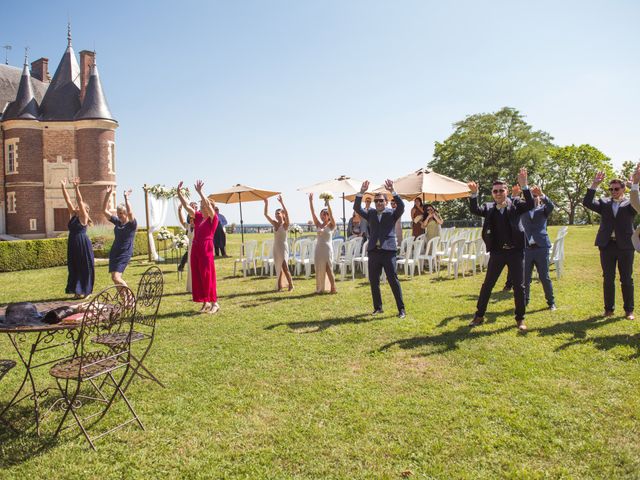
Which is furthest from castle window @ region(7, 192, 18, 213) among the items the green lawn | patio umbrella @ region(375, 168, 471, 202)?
the green lawn

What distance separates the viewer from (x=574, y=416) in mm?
4062

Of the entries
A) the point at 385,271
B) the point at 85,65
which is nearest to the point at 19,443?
the point at 385,271

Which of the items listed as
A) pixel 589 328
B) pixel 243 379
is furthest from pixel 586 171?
pixel 243 379

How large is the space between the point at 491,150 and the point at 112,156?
1507 inches

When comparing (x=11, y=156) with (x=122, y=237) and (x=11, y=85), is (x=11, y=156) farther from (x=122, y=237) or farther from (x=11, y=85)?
(x=122, y=237)

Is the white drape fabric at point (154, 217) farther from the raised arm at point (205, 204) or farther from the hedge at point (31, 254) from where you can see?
the raised arm at point (205, 204)

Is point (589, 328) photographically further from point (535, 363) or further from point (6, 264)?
point (6, 264)

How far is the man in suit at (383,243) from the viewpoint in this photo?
7.91 m

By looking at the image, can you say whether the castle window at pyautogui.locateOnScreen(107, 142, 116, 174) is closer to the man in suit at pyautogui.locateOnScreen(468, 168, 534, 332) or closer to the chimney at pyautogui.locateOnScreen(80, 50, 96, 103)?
the chimney at pyautogui.locateOnScreen(80, 50, 96, 103)

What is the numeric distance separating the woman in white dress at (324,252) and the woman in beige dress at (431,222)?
4.22 meters

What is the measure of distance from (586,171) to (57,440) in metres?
61.3

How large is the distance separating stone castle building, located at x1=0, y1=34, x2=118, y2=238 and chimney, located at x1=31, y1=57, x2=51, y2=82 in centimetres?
494

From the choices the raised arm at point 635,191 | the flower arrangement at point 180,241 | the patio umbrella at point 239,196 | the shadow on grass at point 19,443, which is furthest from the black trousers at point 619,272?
the flower arrangement at point 180,241

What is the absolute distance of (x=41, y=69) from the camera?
35.6m
